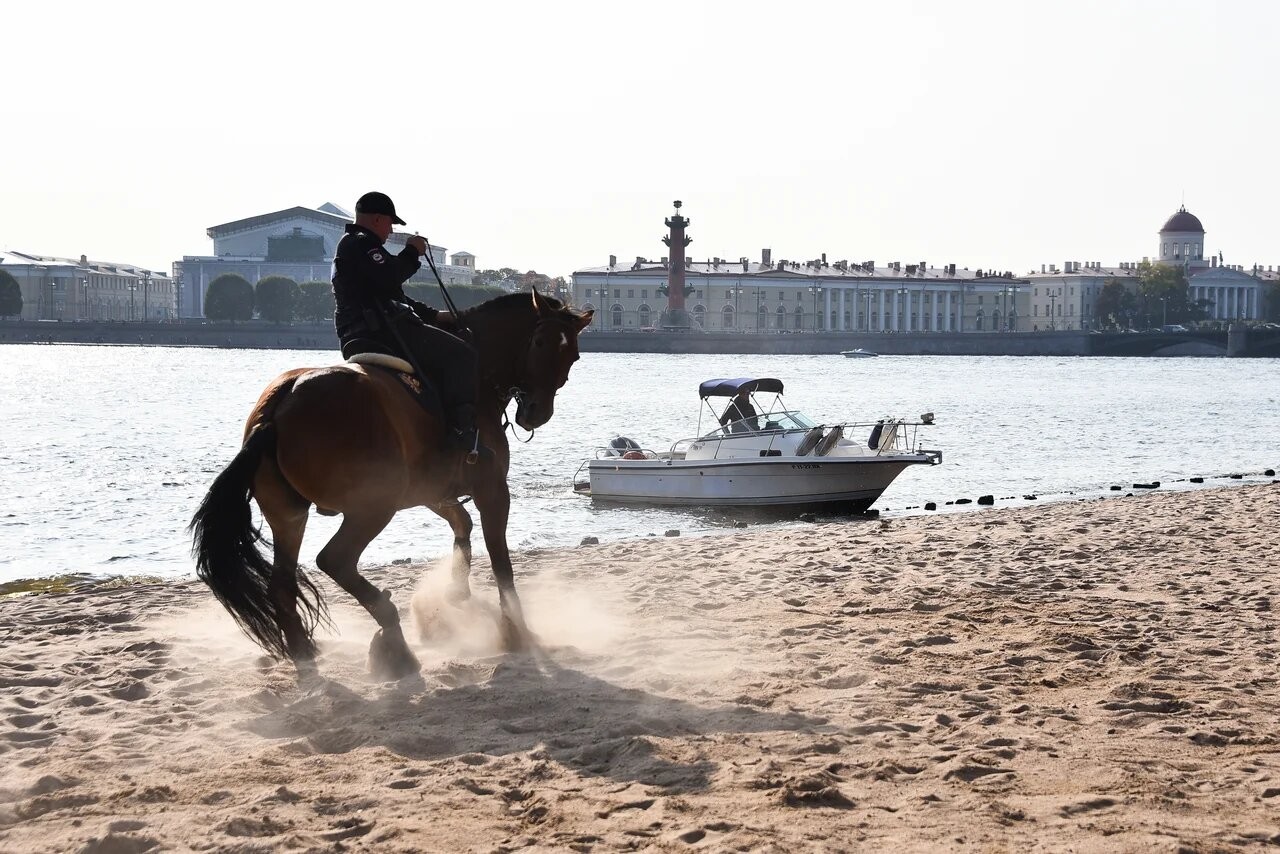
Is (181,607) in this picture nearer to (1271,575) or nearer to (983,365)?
(1271,575)

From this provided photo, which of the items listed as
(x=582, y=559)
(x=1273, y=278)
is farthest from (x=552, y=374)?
(x=1273, y=278)

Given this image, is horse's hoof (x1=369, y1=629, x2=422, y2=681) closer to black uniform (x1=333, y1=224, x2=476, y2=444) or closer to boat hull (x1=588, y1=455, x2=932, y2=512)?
black uniform (x1=333, y1=224, x2=476, y2=444)

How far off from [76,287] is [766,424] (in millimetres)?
152092

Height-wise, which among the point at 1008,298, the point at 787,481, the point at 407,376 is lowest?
the point at 787,481

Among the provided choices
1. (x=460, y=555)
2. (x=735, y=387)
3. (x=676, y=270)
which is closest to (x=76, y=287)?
(x=676, y=270)

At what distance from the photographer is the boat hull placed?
72.1 ft

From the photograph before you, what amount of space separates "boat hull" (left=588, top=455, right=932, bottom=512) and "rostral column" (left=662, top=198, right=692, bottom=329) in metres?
110

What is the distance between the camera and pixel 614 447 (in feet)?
81.9

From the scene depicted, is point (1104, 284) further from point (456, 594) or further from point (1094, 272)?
point (456, 594)

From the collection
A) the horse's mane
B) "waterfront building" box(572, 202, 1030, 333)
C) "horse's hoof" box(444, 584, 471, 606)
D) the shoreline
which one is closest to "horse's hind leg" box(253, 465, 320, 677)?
"horse's hoof" box(444, 584, 471, 606)

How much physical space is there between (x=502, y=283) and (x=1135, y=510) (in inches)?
6322

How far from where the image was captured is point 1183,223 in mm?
187875

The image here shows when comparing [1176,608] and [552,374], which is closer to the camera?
[552,374]

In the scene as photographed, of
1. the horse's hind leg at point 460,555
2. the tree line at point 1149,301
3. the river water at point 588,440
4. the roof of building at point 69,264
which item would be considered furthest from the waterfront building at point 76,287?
the horse's hind leg at point 460,555
